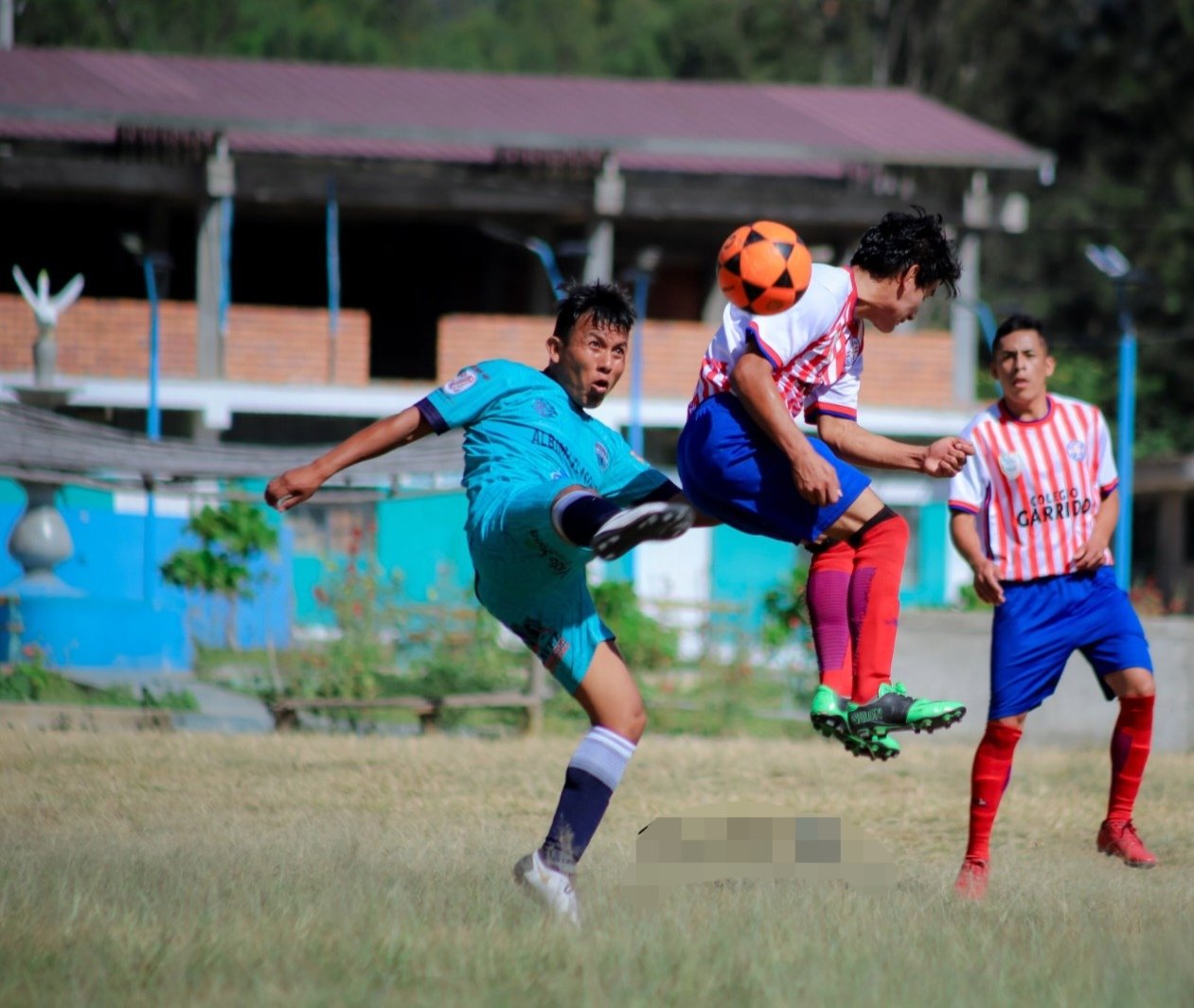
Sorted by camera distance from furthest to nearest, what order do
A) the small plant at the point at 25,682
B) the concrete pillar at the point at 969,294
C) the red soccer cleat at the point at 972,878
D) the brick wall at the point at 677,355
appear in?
the concrete pillar at the point at 969,294 < the brick wall at the point at 677,355 < the small plant at the point at 25,682 < the red soccer cleat at the point at 972,878

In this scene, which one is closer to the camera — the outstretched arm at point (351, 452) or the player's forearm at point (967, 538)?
the outstretched arm at point (351, 452)

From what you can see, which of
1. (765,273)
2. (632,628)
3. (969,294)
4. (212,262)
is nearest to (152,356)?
(212,262)

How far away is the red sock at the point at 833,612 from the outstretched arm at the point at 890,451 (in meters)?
0.39

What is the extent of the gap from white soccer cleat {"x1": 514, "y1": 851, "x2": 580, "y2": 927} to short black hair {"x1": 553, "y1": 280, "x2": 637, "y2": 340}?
1960 millimetres

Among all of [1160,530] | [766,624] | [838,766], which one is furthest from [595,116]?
[838,766]

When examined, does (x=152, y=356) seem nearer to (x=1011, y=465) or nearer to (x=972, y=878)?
(x=1011, y=465)

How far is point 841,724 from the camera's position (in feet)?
19.8

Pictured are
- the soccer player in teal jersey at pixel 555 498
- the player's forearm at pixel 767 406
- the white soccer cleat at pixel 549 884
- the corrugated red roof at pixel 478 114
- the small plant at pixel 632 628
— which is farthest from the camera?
the corrugated red roof at pixel 478 114

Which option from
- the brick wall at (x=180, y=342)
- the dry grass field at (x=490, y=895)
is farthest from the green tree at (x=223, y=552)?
the brick wall at (x=180, y=342)

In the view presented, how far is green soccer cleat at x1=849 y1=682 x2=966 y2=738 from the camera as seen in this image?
591 cm

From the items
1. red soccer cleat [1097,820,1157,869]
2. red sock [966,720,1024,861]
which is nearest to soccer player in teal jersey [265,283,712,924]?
red sock [966,720,1024,861]

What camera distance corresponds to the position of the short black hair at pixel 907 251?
6219 millimetres

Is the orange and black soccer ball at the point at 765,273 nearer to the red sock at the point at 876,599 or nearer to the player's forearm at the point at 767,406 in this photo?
the player's forearm at the point at 767,406

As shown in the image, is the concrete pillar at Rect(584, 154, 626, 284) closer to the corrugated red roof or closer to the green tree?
the corrugated red roof
